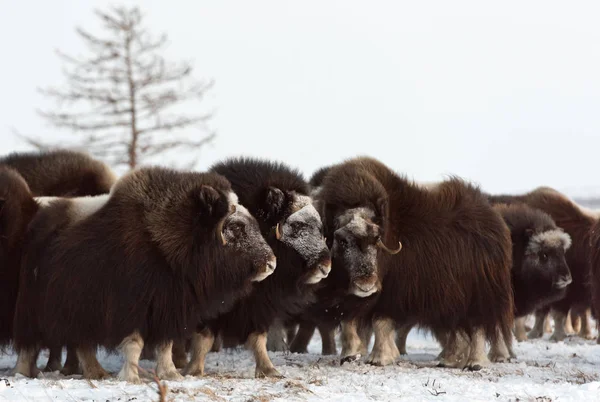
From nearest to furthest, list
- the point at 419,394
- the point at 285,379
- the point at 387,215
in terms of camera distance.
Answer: the point at 419,394, the point at 285,379, the point at 387,215

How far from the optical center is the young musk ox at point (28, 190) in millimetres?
6223

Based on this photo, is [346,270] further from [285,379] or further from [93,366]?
[93,366]

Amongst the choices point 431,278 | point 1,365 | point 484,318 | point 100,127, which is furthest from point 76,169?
point 100,127

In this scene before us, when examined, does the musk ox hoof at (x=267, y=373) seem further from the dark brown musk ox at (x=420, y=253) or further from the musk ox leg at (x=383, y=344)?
the musk ox leg at (x=383, y=344)

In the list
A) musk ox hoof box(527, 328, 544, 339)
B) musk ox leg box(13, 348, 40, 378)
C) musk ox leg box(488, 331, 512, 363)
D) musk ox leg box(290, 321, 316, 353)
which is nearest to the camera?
musk ox leg box(13, 348, 40, 378)

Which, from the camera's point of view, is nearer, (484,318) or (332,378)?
(332,378)

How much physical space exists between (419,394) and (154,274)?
1787 millimetres

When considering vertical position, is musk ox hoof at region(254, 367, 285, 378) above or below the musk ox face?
below

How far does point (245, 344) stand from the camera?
619 centimetres

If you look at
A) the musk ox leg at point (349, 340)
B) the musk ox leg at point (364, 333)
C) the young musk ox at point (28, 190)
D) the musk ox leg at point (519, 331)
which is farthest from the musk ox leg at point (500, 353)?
the young musk ox at point (28, 190)

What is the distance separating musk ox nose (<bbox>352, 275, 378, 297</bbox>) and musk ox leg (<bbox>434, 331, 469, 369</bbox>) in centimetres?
104

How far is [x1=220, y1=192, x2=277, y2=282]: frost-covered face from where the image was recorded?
5688mm

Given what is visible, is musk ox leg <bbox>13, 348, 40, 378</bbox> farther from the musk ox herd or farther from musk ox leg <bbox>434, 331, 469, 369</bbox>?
musk ox leg <bbox>434, 331, 469, 369</bbox>

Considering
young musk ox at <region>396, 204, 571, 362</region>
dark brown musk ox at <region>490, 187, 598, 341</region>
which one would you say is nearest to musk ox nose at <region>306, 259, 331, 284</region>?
young musk ox at <region>396, 204, 571, 362</region>
